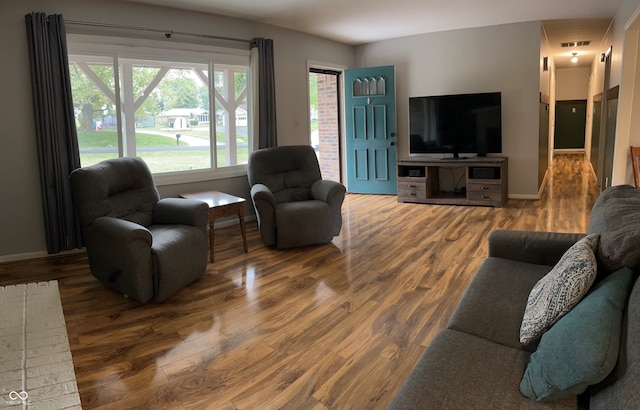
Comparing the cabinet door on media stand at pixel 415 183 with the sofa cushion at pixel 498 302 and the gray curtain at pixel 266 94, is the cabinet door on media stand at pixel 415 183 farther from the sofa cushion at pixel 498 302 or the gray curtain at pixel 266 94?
the sofa cushion at pixel 498 302

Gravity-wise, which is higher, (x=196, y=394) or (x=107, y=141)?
(x=107, y=141)

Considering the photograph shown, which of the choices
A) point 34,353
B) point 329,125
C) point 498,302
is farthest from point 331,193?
point 329,125

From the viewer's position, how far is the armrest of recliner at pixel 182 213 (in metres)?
3.64

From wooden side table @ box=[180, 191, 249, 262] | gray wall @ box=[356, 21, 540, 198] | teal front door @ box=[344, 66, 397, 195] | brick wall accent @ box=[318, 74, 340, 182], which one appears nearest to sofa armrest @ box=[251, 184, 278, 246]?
wooden side table @ box=[180, 191, 249, 262]

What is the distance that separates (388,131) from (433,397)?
628 cm

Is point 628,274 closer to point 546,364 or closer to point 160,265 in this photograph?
point 546,364

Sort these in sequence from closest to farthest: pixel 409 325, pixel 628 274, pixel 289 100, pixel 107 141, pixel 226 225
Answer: pixel 628 274 < pixel 409 325 < pixel 107 141 < pixel 226 225 < pixel 289 100

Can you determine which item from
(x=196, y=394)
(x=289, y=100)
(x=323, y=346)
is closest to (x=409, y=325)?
(x=323, y=346)

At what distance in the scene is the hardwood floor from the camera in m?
2.14

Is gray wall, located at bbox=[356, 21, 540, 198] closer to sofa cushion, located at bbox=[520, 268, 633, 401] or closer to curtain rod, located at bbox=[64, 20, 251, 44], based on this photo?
curtain rod, located at bbox=[64, 20, 251, 44]

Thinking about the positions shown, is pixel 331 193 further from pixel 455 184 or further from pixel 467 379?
pixel 467 379

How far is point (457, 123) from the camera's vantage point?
6.57 metres

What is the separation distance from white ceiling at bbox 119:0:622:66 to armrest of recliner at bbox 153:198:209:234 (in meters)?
2.25

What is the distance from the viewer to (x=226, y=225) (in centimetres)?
554
